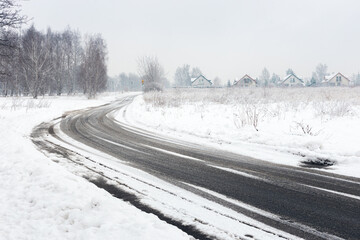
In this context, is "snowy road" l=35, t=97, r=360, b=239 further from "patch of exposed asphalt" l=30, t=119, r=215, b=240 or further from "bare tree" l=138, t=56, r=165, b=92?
"bare tree" l=138, t=56, r=165, b=92

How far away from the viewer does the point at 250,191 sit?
415cm

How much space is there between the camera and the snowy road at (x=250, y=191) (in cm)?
298

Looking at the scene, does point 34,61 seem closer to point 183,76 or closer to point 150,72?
point 150,72

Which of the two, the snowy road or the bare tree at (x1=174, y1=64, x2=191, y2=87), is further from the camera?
the bare tree at (x1=174, y1=64, x2=191, y2=87)

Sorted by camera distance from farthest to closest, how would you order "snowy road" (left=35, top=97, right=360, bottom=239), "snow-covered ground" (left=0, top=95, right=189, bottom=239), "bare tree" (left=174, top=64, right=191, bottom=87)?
"bare tree" (left=174, top=64, right=191, bottom=87) < "snowy road" (left=35, top=97, right=360, bottom=239) < "snow-covered ground" (left=0, top=95, right=189, bottom=239)

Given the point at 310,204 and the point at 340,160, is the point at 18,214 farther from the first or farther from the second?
the point at 340,160

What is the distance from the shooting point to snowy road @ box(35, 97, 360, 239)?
9.79 feet

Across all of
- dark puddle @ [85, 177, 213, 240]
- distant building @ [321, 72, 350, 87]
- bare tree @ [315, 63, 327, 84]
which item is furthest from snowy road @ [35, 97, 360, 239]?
bare tree @ [315, 63, 327, 84]

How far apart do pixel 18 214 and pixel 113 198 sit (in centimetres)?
128

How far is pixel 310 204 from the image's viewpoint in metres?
3.64

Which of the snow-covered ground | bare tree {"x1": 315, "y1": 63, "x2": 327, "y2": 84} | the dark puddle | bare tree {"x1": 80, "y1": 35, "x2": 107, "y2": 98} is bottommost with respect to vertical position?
the dark puddle

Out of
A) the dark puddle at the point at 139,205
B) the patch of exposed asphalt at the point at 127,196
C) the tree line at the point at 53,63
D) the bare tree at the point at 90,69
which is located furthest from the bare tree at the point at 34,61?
the dark puddle at the point at 139,205

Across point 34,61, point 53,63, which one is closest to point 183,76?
point 53,63

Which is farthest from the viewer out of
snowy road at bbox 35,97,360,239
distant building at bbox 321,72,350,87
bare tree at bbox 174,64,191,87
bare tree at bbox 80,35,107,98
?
bare tree at bbox 174,64,191,87
